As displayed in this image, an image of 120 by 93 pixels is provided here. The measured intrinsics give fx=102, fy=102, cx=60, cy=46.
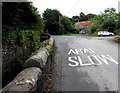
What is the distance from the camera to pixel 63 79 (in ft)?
12.1

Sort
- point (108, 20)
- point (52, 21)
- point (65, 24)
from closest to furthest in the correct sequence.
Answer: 1. point (108, 20)
2. point (52, 21)
3. point (65, 24)

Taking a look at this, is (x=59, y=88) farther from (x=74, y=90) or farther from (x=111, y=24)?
(x=111, y=24)

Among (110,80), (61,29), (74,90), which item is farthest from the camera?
(61,29)

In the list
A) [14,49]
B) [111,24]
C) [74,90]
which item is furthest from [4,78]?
[111,24]

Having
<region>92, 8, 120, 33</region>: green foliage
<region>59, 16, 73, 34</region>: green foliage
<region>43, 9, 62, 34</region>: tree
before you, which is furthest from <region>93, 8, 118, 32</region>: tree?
<region>43, 9, 62, 34</region>: tree

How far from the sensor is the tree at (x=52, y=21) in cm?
3603

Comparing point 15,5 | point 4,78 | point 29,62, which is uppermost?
point 15,5

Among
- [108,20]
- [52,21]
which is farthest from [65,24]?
[108,20]

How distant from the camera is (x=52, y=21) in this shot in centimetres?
3622

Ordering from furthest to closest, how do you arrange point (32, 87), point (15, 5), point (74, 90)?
point (15, 5) → point (74, 90) → point (32, 87)

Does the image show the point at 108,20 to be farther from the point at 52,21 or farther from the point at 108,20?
the point at 52,21

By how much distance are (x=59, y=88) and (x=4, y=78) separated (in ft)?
8.63

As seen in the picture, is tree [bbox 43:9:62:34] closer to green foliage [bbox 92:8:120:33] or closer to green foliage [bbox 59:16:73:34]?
green foliage [bbox 59:16:73:34]

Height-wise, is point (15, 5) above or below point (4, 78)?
above
